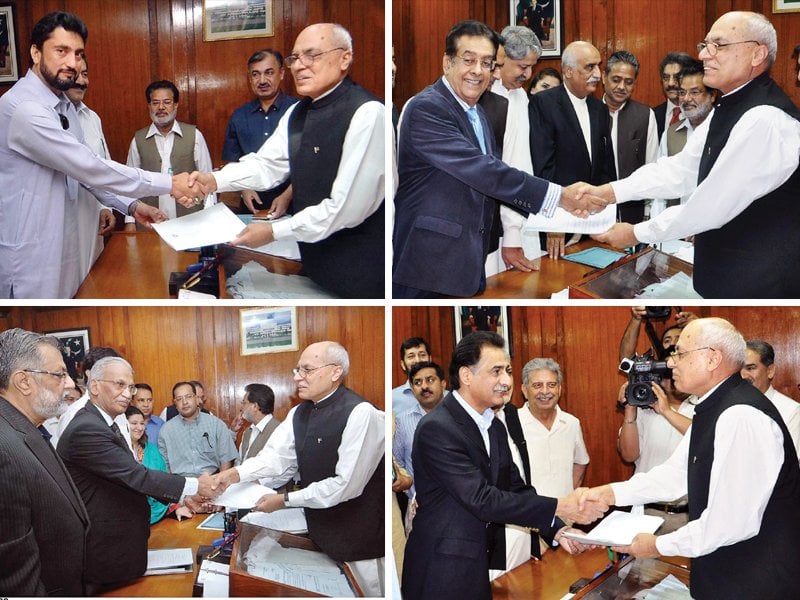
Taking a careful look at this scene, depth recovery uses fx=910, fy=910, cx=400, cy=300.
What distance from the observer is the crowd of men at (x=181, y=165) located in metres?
3.18

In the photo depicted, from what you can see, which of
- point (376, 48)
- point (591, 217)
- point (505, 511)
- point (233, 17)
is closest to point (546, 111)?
point (591, 217)

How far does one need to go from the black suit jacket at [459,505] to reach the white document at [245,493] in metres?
0.58

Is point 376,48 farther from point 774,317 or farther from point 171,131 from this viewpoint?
point 774,317

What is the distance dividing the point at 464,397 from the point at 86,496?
4.64 feet

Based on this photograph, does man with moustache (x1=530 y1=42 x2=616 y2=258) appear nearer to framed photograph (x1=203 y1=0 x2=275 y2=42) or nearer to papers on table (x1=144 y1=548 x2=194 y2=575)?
framed photograph (x1=203 y1=0 x2=275 y2=42)

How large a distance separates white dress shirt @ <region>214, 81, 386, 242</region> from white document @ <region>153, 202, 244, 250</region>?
0.10m

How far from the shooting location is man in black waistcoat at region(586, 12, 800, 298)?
300 centimetres

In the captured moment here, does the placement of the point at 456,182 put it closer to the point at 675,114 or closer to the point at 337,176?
the point at 337,176

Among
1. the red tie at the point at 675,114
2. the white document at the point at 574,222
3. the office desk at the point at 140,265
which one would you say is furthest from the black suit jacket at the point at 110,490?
the red tie at the point at 675,114

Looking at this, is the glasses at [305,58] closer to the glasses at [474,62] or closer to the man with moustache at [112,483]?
the glasses at [474,62]

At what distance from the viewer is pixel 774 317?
3.22 meters

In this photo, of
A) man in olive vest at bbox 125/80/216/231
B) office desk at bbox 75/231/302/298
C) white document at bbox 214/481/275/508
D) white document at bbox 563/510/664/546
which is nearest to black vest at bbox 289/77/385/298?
office desk at bbox 75/231/302/298

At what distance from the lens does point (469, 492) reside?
10.5 ft

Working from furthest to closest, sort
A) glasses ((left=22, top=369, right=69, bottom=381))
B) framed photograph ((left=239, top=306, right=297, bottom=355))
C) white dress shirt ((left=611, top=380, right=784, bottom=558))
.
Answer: framed photograph ((left=239, top=306, right=297, bottom=355)) < glasses ((left=22, top=369, right=69, bottom=381)) < white dress shirt ((left=611, top=380, right=784, bottom=558))
